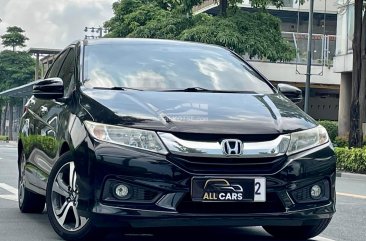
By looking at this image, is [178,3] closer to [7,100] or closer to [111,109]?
[111,109]

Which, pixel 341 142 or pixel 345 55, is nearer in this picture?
pixel 341 142

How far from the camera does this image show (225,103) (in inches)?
226

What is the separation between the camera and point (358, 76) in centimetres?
2102

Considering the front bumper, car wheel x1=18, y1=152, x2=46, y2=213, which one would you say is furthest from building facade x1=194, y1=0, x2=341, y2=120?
the front bumper

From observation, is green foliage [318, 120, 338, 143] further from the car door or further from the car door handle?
the car door handle

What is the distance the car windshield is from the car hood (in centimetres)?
28

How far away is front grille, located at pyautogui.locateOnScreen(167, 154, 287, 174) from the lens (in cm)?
512

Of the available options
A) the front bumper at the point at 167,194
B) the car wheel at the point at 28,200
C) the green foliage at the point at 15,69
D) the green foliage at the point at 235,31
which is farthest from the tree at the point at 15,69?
the front bumper at the point at 167,194

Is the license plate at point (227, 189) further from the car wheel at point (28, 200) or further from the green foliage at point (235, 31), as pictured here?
the green foliage at point (235, 31)

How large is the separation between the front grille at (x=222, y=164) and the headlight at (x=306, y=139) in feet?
0.81

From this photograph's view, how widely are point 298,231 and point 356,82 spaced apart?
50.3 ft

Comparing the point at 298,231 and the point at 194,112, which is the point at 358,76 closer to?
the point at 298,231

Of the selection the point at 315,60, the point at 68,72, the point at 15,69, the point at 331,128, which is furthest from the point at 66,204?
the point at 15,69

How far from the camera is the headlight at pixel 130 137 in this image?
5.17 m
